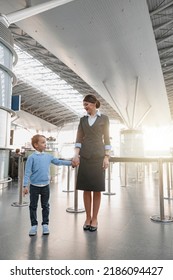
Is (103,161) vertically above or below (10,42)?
below

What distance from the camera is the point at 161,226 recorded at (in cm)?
310

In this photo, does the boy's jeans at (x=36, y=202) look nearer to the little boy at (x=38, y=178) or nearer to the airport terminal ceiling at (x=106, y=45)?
the little boy at (x=38, y=178)

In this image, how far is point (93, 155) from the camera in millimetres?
2818

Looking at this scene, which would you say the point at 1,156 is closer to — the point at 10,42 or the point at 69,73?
the point at 10,42

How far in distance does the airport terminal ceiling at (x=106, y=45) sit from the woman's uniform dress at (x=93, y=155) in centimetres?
272

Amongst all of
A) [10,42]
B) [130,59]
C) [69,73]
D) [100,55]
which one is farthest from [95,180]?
[69,73]

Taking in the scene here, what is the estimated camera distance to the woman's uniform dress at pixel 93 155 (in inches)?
111

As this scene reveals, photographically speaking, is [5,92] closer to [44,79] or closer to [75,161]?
[75,161]

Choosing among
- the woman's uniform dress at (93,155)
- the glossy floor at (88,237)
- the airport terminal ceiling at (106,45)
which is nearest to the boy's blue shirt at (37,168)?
the woman's uniform dress at (93,155)

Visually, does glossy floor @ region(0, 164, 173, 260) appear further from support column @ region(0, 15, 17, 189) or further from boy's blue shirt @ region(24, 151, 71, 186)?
support column @ region(0, 15, 17, 189)

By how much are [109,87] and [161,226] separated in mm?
9747

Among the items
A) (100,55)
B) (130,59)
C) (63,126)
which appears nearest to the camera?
(100,55)

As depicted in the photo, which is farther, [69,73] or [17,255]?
[69,73]

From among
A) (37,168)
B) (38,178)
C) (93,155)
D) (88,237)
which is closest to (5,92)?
(37,168)
